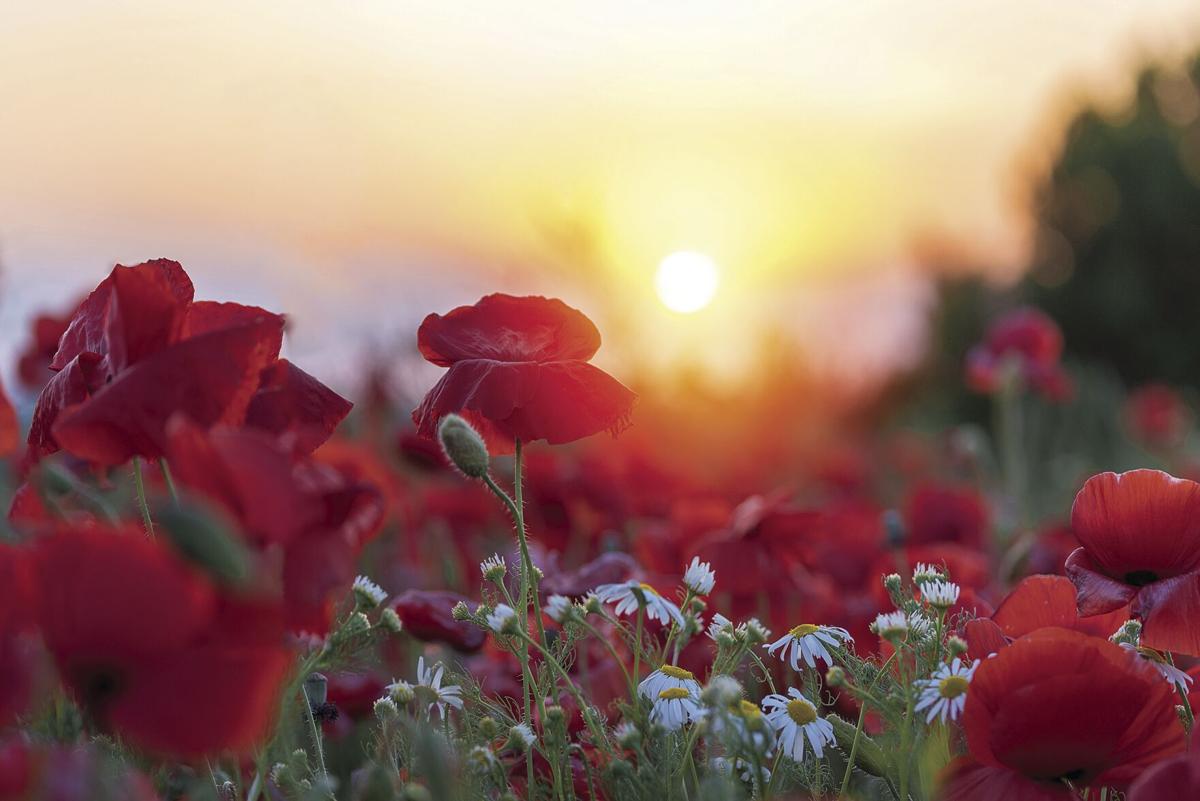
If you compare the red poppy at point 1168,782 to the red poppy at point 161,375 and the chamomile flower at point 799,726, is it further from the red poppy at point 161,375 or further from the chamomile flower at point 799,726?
the red poppy at point 161,375

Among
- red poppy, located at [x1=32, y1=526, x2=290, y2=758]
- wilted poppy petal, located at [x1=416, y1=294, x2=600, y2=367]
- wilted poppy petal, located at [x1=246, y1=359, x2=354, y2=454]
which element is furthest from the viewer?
wilted poppy petal, located at [x1=416, y1=294, x2=600, y2=367]

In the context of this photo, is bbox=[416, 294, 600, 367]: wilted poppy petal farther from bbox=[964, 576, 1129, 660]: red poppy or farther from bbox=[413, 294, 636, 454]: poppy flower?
bbox=[964, 576, 1129, 660]: red poppy

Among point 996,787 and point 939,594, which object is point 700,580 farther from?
point 996,787

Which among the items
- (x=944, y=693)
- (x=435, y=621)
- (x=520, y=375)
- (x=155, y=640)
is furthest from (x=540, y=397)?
(x=155, y=640)

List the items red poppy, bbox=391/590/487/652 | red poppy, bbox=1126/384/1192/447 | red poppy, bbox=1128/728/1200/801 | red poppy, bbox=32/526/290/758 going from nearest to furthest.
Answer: red poppy, bbox=32/526/290/758
red poppy, bbox=1128/728/1200/801
red poppy, bbox=391/590/487/652
red poppy, bbox=1126/384/1192/447

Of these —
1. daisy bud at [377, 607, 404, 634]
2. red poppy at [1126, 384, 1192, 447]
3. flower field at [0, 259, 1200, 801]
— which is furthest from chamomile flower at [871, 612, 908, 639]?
red poppy at [1126, 384, 1192, 447]

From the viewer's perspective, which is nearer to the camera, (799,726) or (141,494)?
(141,494)
